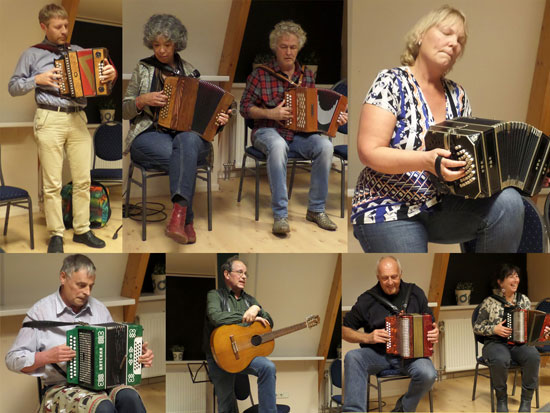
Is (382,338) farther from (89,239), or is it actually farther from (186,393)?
(89,239)

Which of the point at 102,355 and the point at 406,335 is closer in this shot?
the point at 102,355

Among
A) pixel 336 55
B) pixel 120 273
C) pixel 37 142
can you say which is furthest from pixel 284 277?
pixel 37 142

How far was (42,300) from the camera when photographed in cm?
358

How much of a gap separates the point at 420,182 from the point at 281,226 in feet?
2.70

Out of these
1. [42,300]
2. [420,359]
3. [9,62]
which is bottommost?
[420,359]

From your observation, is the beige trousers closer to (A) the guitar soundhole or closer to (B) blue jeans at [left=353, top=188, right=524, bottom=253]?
(A) the guitar soundhole

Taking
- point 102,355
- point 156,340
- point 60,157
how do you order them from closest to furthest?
point 102,355, point 60,157, point 156,340

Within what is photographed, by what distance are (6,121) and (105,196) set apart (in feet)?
1.99

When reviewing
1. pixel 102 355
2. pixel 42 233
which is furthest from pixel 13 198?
pixel 102 355

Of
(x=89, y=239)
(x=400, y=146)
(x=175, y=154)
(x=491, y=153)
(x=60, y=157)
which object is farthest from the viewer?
(x=89, y=239)

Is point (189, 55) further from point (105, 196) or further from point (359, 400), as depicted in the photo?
point (359, 400)

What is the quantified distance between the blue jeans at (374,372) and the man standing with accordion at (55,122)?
145 centimetres

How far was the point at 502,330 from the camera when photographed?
3838 millimetres

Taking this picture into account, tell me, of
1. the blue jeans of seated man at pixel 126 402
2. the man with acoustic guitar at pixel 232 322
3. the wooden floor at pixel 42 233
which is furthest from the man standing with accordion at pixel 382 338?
the wooden floor at pixel 42 233
